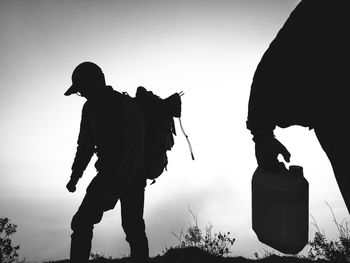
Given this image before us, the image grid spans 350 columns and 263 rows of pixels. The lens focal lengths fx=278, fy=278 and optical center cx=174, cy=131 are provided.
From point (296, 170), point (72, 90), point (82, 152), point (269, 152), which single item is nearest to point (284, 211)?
point (296, 170)

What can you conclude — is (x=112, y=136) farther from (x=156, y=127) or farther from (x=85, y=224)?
(x=85, y=224)

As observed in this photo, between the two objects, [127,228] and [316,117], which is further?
[127,228]

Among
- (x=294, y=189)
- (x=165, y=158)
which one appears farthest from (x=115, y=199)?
(x=294, y=189)

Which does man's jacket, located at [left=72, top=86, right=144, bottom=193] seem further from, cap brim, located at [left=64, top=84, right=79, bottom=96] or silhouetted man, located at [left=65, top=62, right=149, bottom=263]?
cap brim, located at [left=64, top=84, right=79, bottom=96]

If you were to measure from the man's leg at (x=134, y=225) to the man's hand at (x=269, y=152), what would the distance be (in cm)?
153

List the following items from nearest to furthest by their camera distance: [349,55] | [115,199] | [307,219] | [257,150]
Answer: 1. [349,55]
2. [257,150]
3. [307,219]
4. [115,199]

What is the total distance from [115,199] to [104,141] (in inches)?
24.9

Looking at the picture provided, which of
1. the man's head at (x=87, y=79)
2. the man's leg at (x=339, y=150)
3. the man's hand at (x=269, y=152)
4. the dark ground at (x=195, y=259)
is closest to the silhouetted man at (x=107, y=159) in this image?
the man's head at (x=87, y=79)

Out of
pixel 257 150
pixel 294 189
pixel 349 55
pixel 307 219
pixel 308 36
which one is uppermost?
pixel 308 36

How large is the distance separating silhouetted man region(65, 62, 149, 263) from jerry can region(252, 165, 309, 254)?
1.24 metres

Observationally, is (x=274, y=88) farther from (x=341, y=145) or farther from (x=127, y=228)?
(x=127, y=228)

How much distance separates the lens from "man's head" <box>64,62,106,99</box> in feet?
9.82

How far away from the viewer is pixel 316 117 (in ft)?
5.74

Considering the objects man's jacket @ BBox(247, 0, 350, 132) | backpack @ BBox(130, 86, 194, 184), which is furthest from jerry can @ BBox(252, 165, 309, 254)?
backpack @ BBox(130, 86, 194, 184)
